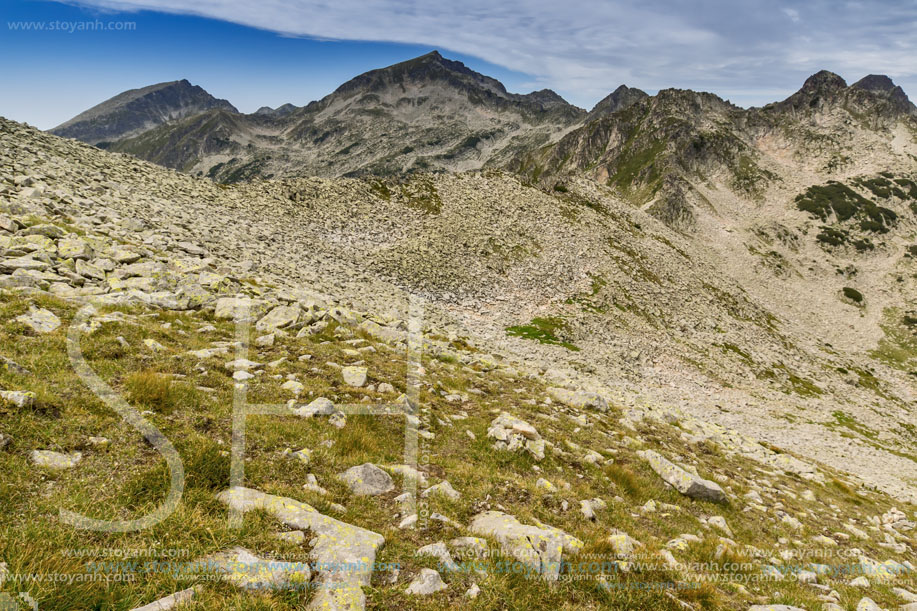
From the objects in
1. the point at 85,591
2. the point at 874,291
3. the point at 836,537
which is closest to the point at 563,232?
the point at 836,537

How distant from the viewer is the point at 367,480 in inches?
302

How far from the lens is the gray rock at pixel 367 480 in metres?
7.49

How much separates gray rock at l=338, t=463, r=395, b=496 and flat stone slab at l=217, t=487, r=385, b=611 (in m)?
1.36

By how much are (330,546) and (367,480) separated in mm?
2180

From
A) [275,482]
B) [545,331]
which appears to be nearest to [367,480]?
[275,482]

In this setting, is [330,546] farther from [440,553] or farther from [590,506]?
[590,506]

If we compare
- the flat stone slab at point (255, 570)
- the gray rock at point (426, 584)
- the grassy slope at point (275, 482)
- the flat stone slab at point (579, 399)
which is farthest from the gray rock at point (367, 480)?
the flat stone slab at point (579, 399)

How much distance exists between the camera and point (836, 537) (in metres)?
11.9

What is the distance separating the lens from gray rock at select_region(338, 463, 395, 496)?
24.6 ft

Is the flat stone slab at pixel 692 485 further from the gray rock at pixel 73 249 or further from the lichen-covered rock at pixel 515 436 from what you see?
the gray rock at pixel 73 249

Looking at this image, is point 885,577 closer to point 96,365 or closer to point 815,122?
point 96,365

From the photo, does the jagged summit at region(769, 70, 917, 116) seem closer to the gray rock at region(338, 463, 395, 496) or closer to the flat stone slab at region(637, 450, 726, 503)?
the flat stone slab at region(637, 450, 726, 503)

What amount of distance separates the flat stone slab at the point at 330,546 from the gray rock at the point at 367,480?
53.6 inches

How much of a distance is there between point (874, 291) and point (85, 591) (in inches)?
5971
